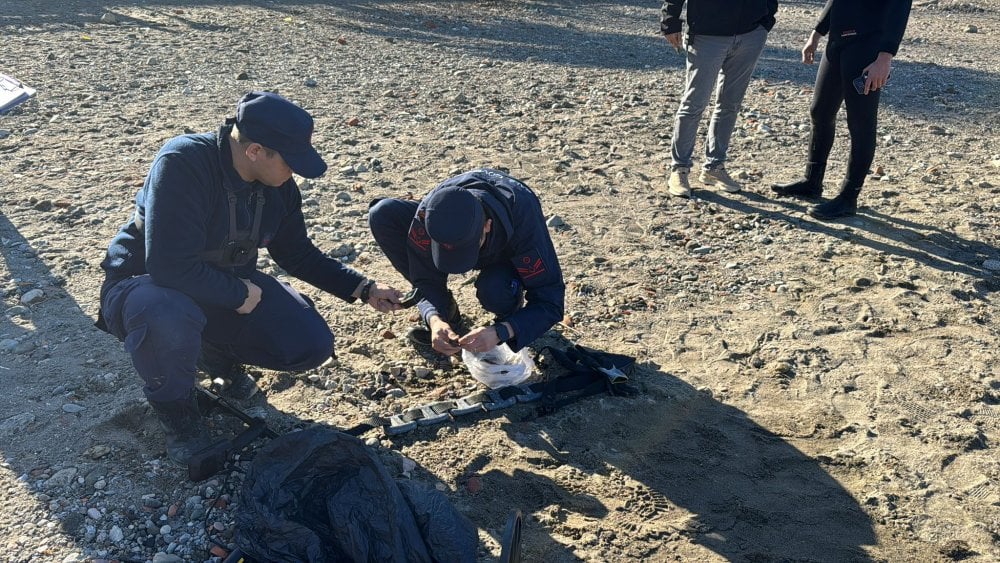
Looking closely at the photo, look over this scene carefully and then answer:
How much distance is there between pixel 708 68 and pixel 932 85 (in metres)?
4.87

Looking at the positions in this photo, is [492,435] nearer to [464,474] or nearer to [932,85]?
[464,474]

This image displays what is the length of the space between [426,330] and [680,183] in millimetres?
2706

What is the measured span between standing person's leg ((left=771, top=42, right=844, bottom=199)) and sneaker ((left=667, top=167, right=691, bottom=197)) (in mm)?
655

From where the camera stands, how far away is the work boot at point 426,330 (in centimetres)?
433

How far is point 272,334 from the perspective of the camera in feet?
12.0

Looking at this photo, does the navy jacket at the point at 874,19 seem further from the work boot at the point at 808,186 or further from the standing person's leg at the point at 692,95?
the work boot at the point at 808,186

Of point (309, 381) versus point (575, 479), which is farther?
point (309, 381)

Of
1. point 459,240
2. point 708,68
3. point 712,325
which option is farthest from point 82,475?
point 708,68

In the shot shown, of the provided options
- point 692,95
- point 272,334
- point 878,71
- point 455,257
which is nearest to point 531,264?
point 455,257

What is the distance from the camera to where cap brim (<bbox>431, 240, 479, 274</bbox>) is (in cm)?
351

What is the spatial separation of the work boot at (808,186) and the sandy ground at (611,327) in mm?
136

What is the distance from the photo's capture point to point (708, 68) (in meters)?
5.73

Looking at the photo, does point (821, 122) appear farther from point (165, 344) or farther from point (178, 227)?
point (165, 344)

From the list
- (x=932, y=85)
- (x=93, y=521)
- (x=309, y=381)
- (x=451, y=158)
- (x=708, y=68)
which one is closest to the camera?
(x=93, y=521)
